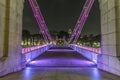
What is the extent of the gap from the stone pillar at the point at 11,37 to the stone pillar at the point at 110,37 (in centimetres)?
398

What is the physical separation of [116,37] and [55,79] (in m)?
2.98

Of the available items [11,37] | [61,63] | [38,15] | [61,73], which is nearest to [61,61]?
[61,63]

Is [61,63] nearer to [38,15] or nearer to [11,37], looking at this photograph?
[11,37]

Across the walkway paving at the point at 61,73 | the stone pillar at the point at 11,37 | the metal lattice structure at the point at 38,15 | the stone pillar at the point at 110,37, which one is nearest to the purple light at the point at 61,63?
the walkway paving at the point at 61,73

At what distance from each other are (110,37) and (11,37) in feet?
13.6

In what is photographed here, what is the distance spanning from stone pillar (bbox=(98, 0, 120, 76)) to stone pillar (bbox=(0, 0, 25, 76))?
13.1 feet

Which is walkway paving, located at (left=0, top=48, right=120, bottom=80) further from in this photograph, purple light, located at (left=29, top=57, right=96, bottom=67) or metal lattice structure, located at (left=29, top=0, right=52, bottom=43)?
metal lattice structure, located at (left=29, top=0, right=52, bottom=43)

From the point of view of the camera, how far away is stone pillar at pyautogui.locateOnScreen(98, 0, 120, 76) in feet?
25.3

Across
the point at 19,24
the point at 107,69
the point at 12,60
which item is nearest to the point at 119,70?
the point at 107,69

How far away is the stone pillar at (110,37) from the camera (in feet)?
25.3

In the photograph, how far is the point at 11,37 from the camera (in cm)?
799

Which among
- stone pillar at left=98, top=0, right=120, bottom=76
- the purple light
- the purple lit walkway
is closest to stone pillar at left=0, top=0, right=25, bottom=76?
the purple light

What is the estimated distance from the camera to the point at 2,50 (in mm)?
7426

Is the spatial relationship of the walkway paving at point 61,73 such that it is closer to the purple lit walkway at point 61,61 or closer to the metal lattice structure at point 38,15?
the purple lit walkway at point 61,61
